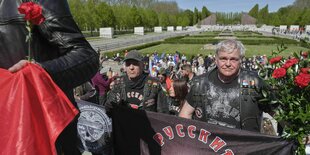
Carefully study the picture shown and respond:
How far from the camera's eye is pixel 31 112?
48.1 inches

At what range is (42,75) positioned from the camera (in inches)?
51.3

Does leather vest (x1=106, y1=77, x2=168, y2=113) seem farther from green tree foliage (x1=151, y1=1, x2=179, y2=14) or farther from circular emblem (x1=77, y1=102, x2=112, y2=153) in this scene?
green tree foliage (x1=151, y1=1, x2=179, y2=14)

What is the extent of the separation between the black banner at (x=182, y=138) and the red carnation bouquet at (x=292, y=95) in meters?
0.21

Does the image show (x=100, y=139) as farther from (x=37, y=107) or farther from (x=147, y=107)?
(x=37, y=107)

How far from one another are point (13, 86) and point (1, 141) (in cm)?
22

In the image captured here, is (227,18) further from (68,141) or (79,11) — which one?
(68,141)

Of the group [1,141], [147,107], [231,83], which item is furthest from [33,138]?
[147,107]

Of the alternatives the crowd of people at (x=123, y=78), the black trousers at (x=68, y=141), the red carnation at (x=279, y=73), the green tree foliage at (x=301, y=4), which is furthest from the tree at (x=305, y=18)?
the black trousers at (x=68, y=141)

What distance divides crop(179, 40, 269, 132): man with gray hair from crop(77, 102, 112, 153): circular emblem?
1302mm

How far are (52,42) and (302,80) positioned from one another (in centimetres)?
237

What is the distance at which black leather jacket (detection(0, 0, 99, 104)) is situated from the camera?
1437 mm

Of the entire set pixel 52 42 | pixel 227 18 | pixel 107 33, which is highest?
pixel 227 18

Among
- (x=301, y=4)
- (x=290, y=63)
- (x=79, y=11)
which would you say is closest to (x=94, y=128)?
(x=290, y=63)

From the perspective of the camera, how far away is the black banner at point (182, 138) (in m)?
3.31
